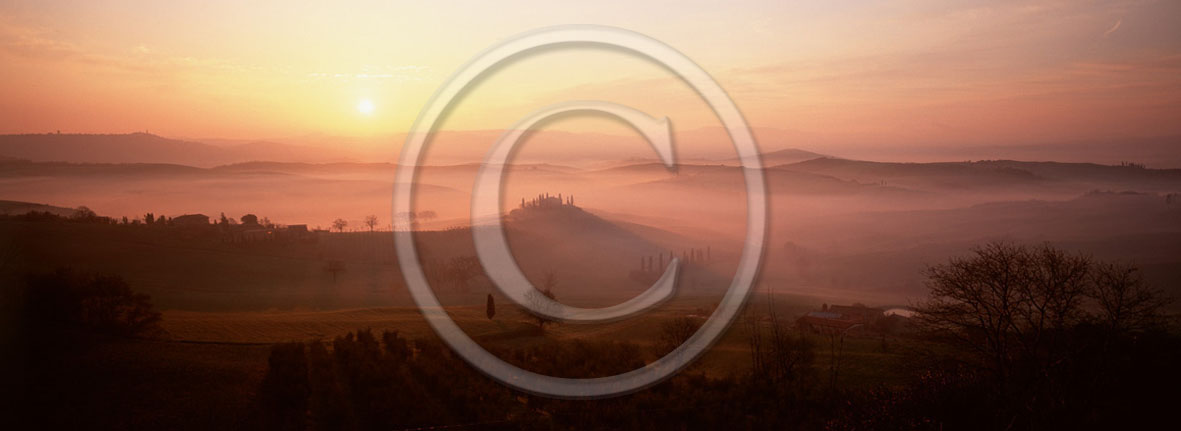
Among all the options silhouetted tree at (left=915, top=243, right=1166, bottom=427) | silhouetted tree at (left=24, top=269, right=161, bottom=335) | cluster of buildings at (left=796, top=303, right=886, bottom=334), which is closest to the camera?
silhouetted tree at (left=915, top=243, right=1166, bottom=427)

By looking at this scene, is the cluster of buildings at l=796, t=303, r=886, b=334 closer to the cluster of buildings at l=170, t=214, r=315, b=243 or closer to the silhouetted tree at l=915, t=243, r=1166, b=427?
the silhouetted tree at l=915, t=243, r=1166, b=427

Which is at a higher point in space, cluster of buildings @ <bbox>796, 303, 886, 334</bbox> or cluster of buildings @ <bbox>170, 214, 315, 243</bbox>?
cluster of buildings @ <bbox>170, 214, 315, 243</bbox>

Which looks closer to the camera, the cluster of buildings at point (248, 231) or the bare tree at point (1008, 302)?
the bare tree at point (1008, 302)

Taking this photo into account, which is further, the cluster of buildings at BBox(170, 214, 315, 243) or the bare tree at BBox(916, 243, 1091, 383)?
the cluster of buildings at BBox(170, 214, 315, 243)

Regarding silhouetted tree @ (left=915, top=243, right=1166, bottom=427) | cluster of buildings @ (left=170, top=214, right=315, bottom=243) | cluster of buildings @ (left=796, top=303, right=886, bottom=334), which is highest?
cluster of buildings @ (left=170, top=214, right=315, bottom=243)

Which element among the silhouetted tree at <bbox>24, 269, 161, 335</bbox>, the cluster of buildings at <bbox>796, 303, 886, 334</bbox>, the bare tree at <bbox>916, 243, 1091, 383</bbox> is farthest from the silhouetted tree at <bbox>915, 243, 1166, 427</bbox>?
the silhouetted tree at <bbox>24, 269, 161, 335</bbox>

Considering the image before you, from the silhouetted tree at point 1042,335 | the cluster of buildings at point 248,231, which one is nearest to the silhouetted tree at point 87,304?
the silhouetted tree at point 1042,335

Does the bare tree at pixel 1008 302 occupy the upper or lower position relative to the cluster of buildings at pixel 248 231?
lower

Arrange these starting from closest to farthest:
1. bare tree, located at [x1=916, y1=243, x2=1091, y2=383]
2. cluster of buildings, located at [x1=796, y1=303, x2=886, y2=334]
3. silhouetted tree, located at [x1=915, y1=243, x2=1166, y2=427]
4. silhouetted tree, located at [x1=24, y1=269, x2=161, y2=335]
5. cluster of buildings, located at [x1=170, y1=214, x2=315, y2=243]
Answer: silhouetted tree, located at [x1=915, y1=243, x2=1166, y2=427]
bare tree, located at [x1=916, y1=243, x2=1091, y2=383]
silhouetted tree, located at [x1=24, y1=269, x2=161, y2=335]
cluster of buildings, located at [x1=796, y1=303, x2=886, y2=334]
cluster of buildings, located at [x1=170, y1=214, x2=315, y2=243]

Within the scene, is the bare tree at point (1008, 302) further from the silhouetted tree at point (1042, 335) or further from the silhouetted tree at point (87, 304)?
the silhouetted tree at point (87, 304)

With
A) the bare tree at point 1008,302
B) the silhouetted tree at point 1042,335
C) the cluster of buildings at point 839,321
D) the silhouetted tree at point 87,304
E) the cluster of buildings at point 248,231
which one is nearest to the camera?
the silhouetted tree at point 1042,335

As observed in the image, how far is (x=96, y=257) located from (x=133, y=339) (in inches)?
2230

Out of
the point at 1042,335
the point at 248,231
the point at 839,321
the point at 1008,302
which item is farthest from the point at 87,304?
the point at 248,231

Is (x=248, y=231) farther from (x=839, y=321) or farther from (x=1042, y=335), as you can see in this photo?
(x=1042, y=335)
